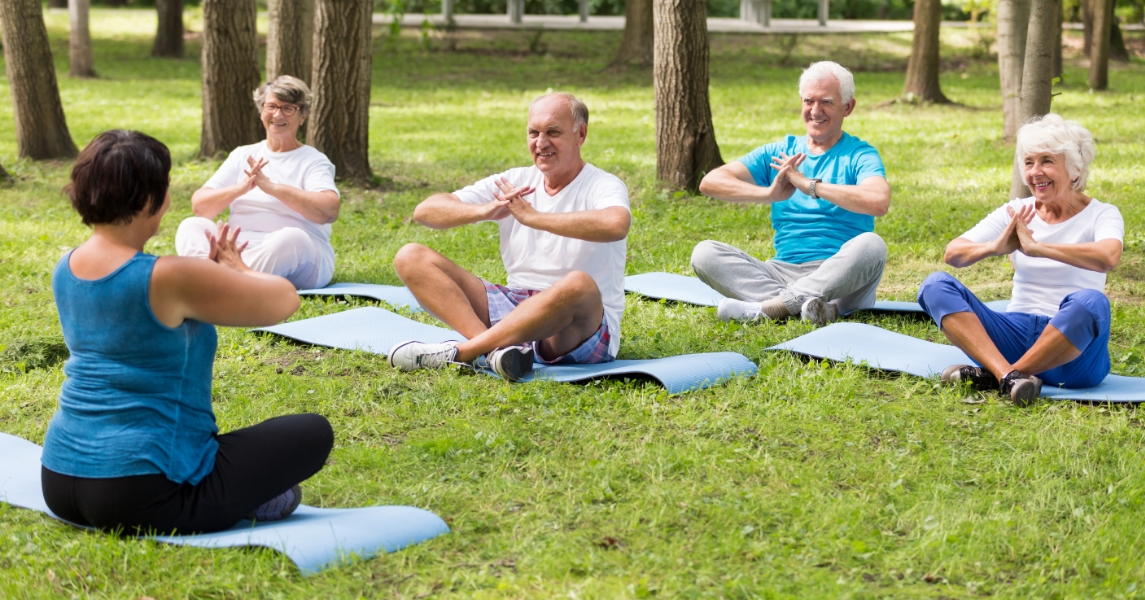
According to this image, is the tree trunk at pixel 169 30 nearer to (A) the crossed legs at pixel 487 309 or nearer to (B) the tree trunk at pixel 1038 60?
(B) the tree trunk at pixel 1038 60

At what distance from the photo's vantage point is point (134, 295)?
9.76ft

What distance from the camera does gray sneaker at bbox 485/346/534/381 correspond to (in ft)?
15.5

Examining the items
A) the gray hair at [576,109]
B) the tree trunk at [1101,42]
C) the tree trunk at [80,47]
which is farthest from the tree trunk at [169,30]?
the gray hair at [576,109]

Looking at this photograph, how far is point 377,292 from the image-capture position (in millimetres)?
6473

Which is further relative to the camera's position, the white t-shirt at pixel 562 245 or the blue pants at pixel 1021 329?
the white t-shirt at pixel 562 245

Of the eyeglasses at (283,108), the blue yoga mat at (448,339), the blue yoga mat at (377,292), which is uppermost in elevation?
the eyeglasses at (283,108)

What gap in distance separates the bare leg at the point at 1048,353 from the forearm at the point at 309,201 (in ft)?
12.1

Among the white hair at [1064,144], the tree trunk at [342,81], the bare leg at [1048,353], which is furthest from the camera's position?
the tree trunk at [342,81]

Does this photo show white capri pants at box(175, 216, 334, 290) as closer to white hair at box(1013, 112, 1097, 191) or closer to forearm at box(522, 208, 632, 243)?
forearm at box(522, 208, 632, 243)

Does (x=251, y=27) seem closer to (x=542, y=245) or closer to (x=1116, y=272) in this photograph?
(x=542, y=245)

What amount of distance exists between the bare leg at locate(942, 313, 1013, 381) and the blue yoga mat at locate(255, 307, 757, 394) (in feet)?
2.91

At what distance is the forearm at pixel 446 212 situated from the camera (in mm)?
4895

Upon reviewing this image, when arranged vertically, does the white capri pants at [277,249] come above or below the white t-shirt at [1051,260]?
below

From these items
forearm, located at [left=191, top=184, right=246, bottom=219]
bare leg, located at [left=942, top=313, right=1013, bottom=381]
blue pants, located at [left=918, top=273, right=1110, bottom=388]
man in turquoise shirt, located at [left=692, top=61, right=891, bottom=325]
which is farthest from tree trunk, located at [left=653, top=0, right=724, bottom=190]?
bare leg, located at [left=942, top=313, right=1013, bottom=381]
